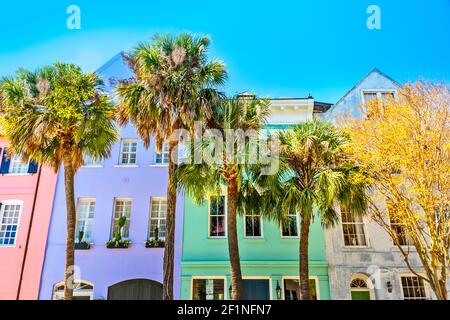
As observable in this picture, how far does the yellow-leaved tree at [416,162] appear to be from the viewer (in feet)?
31.4

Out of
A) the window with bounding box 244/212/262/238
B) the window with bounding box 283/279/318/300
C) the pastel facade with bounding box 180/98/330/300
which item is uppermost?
the window with bounding box 244/212/262/238

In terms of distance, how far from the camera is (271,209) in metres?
11.9

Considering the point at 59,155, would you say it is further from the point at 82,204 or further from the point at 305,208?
the point at 305,208

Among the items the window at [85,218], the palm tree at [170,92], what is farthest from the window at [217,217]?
the window at [85,218]

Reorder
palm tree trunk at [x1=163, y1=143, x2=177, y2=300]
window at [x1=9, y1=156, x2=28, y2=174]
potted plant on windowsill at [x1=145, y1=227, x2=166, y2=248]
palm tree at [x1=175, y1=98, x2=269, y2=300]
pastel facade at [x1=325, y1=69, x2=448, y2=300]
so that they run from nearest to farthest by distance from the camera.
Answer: palm tree at [x1=175, y1=98, x2=269, y2=300]
palm tree trunk at [x1=163, y1=143, x2=177, y2=300]
pastel facade at [x1=325, y1=69, x2=448, y2=300]
potted plant on windowsill at [x1=145, y1=227, x2=166, y2=248]
window at [x1=9, y1=156, x2=28, y2=174]

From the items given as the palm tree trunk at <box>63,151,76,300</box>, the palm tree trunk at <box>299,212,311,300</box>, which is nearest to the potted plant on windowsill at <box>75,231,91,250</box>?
the palm tree trunk at <box>63,151,76,300</box>

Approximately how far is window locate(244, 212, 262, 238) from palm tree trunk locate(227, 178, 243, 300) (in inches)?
153

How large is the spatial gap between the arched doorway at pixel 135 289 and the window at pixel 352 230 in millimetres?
8053

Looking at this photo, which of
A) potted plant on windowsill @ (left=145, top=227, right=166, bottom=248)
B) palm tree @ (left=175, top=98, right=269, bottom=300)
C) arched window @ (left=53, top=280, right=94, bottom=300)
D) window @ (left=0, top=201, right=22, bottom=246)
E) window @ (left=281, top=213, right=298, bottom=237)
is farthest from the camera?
window @ (left=0, top=201, right=22, bottom=246)

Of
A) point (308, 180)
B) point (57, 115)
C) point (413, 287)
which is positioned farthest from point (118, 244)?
point (413, 287)

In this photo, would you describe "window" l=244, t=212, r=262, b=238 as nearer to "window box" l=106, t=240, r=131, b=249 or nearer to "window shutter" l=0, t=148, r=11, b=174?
"window box" l=106, t=240, r=131, b=249

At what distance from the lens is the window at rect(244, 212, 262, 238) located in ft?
48.9

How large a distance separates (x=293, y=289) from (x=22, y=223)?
11933mm
